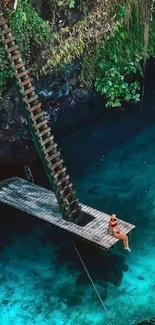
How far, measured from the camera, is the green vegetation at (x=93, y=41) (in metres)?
15.0

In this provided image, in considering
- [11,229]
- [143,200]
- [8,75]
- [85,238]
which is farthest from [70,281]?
[8,75]

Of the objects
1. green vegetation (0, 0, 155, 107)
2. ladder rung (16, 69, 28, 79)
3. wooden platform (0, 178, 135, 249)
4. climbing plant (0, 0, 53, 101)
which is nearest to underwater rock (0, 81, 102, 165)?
green vegetation (0, 0, 155, 107)

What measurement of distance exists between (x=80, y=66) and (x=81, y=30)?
1646 mm

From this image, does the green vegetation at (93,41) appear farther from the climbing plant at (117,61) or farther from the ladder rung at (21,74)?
the ladder rung at (21,74)

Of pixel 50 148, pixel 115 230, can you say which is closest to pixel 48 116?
pixel 50 148

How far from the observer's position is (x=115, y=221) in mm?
12789

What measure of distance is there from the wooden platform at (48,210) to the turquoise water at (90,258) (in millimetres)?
727

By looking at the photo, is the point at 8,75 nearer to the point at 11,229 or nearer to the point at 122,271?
the point at 11,229

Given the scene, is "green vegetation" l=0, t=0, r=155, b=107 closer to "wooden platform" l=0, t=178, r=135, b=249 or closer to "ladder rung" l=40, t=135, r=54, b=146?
"ladder rung" l=40, t=135, r=54, b=146

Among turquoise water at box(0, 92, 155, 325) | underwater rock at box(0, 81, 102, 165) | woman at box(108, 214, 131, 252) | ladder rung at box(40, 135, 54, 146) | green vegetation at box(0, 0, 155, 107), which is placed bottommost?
turquoise water at box(0, 92, 155, 325)

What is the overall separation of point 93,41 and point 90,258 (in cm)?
765

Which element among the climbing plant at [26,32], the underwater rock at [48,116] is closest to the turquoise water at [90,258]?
the underwater rock at [48,116]

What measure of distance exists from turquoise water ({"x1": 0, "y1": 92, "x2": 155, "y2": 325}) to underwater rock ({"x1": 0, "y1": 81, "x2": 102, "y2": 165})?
4.43 feet

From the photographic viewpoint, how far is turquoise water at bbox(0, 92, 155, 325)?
12.2 m
